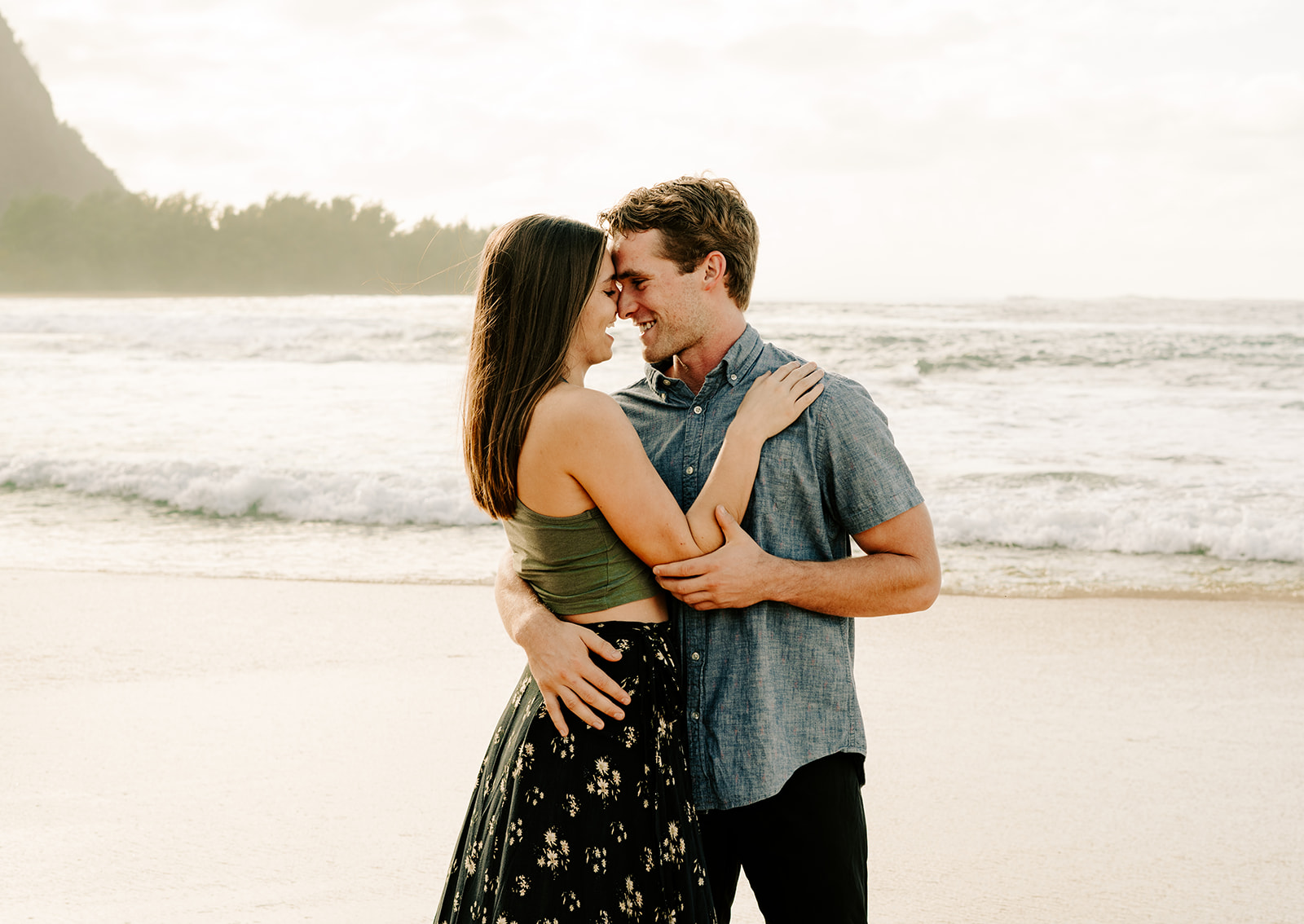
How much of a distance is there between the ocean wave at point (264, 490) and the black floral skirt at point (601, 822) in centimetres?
666

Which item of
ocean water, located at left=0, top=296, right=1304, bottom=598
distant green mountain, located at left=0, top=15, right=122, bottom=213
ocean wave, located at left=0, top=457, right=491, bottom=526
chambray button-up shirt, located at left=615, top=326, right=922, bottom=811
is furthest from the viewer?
distant green mountain, located at left=0, top=15, right=122, bottom=213

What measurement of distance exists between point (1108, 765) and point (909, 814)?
98cm

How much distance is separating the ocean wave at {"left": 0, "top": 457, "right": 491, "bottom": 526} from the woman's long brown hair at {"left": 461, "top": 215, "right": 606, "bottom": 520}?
6.64m

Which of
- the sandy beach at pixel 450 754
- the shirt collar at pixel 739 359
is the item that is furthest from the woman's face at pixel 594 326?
the sandy beach at pixel 450 754

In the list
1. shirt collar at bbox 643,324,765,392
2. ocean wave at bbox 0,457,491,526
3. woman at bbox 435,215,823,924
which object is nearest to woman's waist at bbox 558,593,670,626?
woman at bbox 435,215,823,924

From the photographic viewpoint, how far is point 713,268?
6.93ft

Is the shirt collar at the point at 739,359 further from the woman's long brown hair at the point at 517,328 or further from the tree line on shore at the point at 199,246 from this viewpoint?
the tree line on shore at the point at 199,246

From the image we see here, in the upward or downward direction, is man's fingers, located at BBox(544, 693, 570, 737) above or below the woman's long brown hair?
below

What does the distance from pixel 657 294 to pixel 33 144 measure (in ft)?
272

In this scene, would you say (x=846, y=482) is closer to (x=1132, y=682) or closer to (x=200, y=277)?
(x=1132, y=682)

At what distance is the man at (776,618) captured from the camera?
6.23 ft

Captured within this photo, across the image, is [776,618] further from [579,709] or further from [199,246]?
[199,246]

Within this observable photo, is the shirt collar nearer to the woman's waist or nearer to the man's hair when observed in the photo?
the man's hair

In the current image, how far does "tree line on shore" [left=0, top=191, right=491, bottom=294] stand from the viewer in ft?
166
